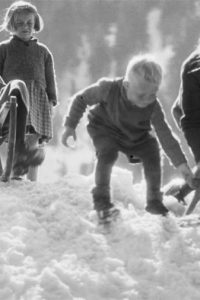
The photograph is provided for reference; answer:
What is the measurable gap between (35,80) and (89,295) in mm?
3161

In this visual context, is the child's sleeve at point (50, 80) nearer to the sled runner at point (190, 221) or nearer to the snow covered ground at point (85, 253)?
the snow covered ground at point (85, 253)

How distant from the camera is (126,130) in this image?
14.0 feet

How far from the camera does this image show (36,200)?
4.30 m

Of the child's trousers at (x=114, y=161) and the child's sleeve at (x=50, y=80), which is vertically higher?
the child's sleeve at (x=50, y=80)

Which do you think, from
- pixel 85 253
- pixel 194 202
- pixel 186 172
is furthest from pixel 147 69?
pixel 85 253

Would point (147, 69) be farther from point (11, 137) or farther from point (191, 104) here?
point (11, 137)

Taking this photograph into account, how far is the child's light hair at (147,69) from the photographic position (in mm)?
4000

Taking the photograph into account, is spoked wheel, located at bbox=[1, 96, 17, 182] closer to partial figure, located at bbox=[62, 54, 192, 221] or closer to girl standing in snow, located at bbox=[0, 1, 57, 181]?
partial figure, located at bbox=[62, 54, 192, 221]

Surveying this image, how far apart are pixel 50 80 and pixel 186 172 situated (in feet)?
7.15

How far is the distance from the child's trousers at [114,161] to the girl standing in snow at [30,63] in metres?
1.54

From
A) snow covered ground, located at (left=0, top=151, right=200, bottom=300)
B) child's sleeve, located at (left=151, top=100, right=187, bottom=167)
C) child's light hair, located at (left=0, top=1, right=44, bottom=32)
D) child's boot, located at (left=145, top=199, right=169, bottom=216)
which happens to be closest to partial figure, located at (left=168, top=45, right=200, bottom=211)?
child's sleeve, located at (left=151, top=100, right=187, bottom=167)

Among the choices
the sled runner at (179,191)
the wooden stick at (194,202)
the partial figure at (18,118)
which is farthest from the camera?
the sled runner at (179,191)

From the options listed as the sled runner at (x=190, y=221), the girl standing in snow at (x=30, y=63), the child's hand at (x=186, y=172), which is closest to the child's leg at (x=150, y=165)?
the child's hand at (x=186, y=172)

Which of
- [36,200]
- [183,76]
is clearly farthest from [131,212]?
[183,76]
